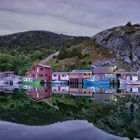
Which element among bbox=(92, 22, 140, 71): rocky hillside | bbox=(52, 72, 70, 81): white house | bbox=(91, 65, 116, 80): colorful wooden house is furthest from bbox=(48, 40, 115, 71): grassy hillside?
bbox=(91, 65, 116, 80): colorful wooden house

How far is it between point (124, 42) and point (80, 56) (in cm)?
1904

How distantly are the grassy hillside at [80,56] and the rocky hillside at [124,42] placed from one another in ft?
9.47

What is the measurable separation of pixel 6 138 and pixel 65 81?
9601cm

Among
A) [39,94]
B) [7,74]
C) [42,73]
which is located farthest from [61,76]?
[39,94]

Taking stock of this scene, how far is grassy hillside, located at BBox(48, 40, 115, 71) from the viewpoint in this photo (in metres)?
136

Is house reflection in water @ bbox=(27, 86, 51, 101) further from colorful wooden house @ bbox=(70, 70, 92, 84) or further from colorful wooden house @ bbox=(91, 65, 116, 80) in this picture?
colorful wooden house @ bbox=(91, 65, 116, 80)

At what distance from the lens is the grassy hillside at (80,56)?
136000mm

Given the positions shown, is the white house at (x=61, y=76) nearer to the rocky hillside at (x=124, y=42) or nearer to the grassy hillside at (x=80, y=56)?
the grassy hillside at (x=80, y=56)

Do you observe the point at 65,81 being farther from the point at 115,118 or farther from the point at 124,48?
the point at 115,118

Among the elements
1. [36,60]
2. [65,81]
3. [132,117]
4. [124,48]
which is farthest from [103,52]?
[132,117]

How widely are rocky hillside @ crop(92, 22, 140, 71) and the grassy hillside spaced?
2886mm

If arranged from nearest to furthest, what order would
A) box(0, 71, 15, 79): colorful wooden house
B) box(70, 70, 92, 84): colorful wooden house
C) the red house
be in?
box(70, 70, 92, 84): colorful wooden house, the red house, box(0, 71, 15, 79): colorful wooden house

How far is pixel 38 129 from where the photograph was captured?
26.1 m

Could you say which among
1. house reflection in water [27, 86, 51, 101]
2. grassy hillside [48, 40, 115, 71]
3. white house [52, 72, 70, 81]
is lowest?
house reflection in water [27, 86, 51, 101]
